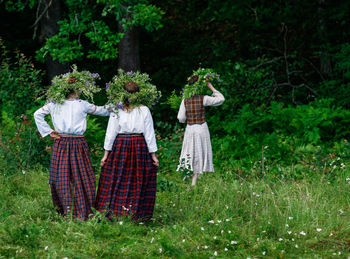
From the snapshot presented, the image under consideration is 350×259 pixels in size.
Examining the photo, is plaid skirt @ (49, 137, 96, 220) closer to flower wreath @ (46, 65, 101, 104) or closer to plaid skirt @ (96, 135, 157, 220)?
plaid skirt @ (96, 135, 157, 220)

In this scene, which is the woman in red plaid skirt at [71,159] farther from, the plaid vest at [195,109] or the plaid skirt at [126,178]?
the plaid vest at [195,109]

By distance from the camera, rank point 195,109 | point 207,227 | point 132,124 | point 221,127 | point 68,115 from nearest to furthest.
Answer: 1. point 207,227
2. point 132,124
3. point 68,115
4. point 195,109
5. point 221,127

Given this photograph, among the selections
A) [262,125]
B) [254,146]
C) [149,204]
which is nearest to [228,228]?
Answer: [149,204]

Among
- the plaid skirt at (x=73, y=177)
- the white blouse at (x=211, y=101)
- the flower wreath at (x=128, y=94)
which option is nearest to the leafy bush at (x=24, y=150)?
the plaid skirt at (x=73, y=177)

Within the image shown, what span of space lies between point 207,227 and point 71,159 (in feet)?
6.32

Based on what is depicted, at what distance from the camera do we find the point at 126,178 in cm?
615

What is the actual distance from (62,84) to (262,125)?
5794 millimetres

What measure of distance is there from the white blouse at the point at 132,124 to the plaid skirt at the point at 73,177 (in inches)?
16.9

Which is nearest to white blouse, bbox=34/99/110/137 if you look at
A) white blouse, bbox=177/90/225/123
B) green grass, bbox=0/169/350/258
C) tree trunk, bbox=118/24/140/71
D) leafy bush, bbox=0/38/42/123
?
green grass, bbox=0/169/350/258

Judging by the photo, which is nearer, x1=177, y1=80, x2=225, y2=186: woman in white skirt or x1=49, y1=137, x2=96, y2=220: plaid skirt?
x1=49, y1=137, x2=96, y2=220: plaid skirt

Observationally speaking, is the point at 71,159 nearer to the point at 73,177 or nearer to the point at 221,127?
the point at 73,177

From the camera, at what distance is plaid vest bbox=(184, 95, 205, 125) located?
7930 millimetres

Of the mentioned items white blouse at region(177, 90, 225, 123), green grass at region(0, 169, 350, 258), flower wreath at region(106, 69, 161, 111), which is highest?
flower wreath at region(106, 69, 161, 111)

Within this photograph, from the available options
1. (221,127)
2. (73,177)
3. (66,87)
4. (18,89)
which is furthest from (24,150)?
(221,127)
